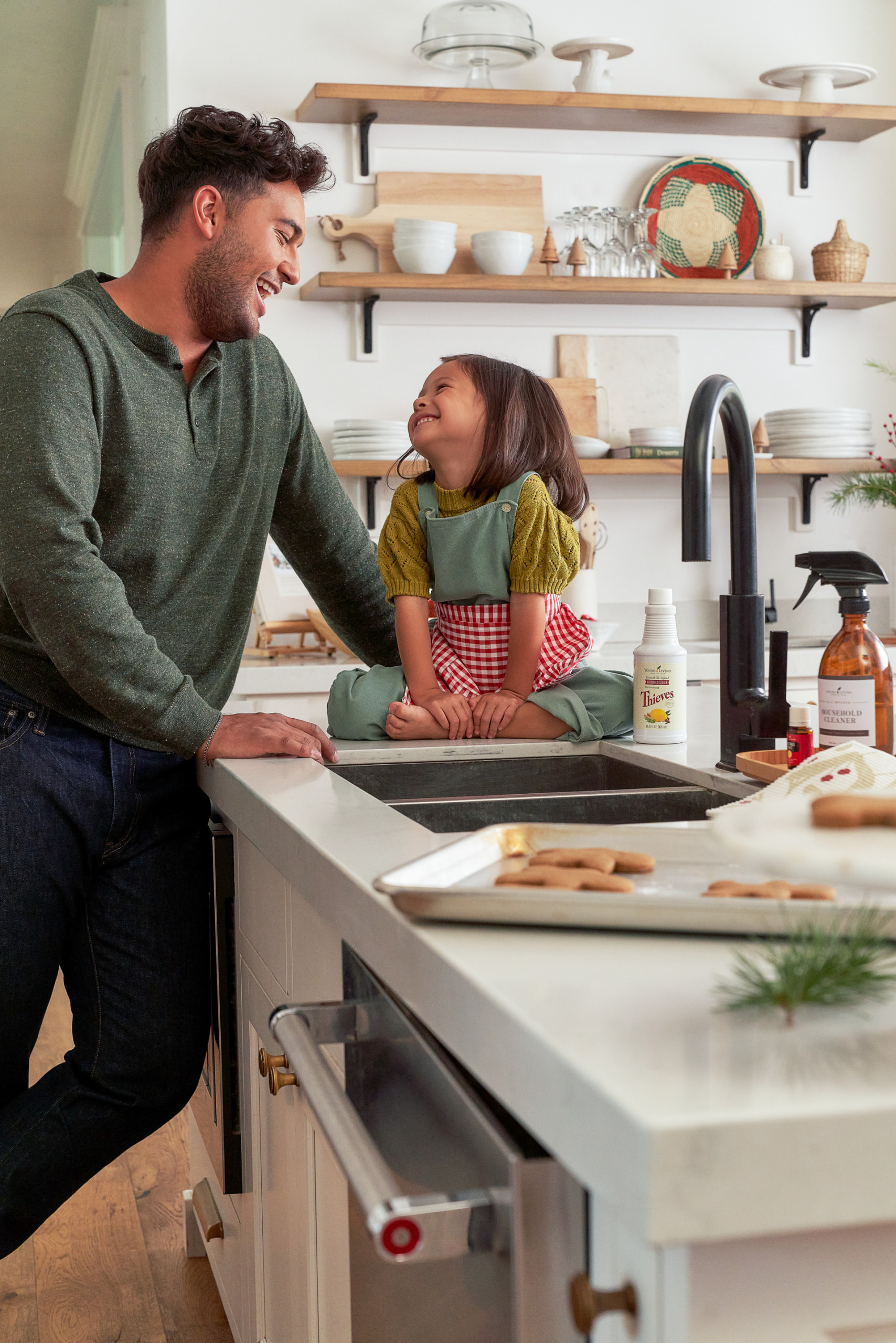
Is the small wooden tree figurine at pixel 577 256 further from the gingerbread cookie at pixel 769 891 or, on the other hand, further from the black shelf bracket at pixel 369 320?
the gingerbread cookie at pixel 769 891

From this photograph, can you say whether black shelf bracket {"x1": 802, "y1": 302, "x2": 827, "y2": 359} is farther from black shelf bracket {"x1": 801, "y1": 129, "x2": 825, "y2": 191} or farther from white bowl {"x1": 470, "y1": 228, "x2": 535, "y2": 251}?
white bowl {"x1": 470, "y1": 228, "x2": 535, "y2": 251}

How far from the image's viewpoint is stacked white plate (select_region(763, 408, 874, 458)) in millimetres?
3574

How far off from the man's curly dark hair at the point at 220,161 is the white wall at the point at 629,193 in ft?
6.18

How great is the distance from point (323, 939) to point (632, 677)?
0.78 m

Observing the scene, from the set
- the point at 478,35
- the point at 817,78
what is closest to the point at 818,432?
the point at 817,78

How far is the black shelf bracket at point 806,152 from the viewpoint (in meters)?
3.71

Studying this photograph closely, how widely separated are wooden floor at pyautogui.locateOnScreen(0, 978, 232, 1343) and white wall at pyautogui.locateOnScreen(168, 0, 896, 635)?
196 centimetres

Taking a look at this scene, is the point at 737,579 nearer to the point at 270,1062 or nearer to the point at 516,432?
the point at 516,432

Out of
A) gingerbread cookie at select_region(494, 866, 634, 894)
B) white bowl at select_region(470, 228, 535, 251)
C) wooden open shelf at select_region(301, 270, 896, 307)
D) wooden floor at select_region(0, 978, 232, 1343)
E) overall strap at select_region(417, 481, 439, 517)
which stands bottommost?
wooden floor at select_region(0, 978, 232, 1343)

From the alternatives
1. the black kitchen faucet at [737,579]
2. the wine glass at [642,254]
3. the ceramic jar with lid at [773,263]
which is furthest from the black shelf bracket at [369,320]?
the black kitchen faucet at [737,579]

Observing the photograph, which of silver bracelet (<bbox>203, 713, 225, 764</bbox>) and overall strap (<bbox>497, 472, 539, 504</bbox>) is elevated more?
overall strap (<bbox>497, 472, 539, 504</bbox>)

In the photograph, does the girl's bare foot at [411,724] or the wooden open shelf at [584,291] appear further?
the wooden open shelf at [584,291]

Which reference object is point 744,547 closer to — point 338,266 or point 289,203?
point 289,203

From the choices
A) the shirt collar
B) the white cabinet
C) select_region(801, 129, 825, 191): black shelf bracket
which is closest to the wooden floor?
the white cabinet
